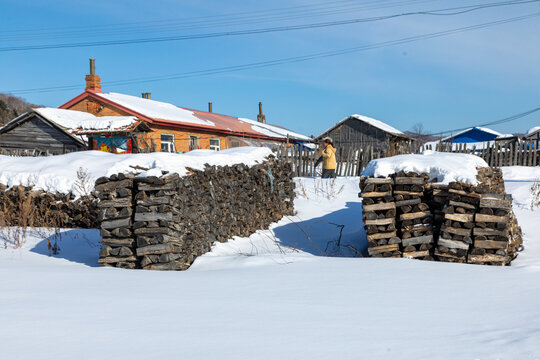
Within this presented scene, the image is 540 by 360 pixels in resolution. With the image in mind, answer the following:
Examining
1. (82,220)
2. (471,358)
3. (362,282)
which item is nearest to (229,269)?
(362,282)

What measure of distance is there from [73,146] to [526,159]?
1994cm

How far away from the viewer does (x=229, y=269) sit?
18.8 feet

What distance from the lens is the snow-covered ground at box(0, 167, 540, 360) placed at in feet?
8.89

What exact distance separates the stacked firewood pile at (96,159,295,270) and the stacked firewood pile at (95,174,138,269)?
0.03 metres

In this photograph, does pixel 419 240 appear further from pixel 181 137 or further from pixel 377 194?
pixel 181 137

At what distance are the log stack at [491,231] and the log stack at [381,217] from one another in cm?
112

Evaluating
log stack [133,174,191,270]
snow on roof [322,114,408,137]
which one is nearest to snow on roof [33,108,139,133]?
log stack [133,174,191,270]

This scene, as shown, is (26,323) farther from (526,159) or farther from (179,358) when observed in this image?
(526,159)

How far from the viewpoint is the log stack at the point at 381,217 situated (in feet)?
22.3

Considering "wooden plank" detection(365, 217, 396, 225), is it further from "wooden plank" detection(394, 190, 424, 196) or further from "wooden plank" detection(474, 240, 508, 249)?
"wooden plank" detection(474, 240, 508, 249)

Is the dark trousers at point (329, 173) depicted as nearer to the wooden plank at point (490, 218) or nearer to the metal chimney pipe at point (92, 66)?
the wooden plank at point (490, 218)

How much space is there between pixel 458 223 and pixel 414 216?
62 cm

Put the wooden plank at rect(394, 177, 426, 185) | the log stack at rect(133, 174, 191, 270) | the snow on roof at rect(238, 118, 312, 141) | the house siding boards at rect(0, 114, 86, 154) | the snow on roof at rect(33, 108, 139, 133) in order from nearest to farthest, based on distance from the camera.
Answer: the log stack at rect(133, 174, 191, 270)
the wooden plank at rect(394, 177, 426, 185)
the snow on roof at rect(33, 108, 139, 133)
the house siding boards at rect(0, 114, 86, 154)
the snow on roof at rect(238, 118, 312, 141)

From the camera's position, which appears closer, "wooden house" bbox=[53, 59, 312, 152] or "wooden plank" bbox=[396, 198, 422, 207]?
"wooden plank" bbox=[396, 198, 422, 207]
